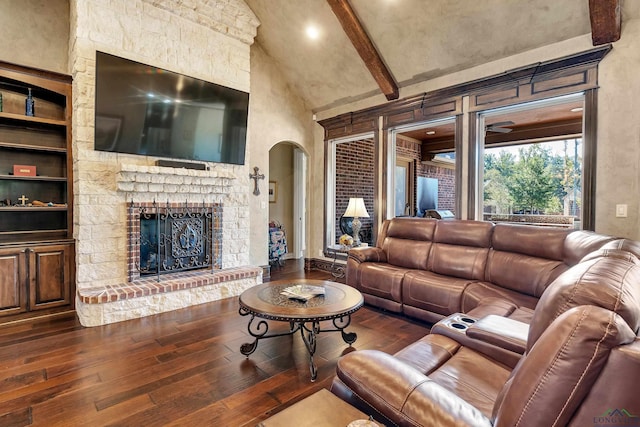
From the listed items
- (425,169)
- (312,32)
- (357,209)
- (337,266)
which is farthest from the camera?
(425,169)

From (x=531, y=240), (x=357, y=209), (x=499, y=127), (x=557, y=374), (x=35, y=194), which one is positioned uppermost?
(x=499, y=127)

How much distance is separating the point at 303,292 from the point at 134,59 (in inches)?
133

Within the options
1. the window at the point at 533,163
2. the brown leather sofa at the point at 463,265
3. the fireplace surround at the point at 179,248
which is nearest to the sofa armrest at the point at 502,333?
the brown leather sofa at the point at 463,265

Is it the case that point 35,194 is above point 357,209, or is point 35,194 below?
above

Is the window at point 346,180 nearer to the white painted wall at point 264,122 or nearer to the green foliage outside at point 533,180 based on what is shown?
the white painted wall at point 264,122

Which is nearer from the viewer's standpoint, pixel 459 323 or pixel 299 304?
pixel 459 323

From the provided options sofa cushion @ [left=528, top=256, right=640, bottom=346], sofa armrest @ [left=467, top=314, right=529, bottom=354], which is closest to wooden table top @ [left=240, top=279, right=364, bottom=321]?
sofa armrest @ [left=467, top=314, right=529, bottom=354]

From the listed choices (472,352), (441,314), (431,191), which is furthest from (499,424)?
(431,191)

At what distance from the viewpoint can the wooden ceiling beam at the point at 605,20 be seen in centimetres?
285

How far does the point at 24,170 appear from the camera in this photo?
349 cm

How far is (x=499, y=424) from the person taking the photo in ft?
2.85

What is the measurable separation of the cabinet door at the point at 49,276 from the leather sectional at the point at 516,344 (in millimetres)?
3592

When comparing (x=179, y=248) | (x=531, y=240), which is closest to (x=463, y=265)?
(x=531, y=240)

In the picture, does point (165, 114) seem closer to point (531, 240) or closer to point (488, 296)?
point (488, 296)
